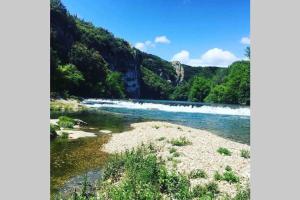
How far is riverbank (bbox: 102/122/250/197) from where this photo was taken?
7.34 meters

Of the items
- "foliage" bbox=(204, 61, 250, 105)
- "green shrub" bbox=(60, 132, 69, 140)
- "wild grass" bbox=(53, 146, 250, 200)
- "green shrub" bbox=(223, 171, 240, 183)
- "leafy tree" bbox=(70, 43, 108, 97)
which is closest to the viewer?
"wild grass" bbox=(53, 146, 250, 200)

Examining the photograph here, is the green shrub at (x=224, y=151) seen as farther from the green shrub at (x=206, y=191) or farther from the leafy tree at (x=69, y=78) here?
the leafy tree at (x=69, y=78)

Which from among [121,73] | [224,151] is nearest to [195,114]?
[121,73]

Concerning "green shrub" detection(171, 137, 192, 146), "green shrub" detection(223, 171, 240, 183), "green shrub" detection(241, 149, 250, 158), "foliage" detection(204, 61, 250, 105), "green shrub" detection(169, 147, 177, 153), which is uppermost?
"foliage" detection(204, 61, 250, 105)

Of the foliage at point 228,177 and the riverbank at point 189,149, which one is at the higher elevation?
the riverbank at point 189,149

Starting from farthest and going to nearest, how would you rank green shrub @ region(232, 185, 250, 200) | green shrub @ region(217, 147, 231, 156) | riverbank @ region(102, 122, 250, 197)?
green shrub @ region(217, 147, 231, 156) < riverbank @ region(102, 122, 250, 197) < green shrub @ region(232, 185, 250, 200)

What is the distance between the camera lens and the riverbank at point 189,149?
734 centimetres

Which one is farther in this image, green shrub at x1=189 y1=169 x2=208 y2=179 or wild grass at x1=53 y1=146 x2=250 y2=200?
green shrub at x1=189 y1=169 x2=208 y2=179

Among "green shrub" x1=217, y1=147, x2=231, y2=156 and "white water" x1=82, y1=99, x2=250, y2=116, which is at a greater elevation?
"white water" x1=82, y1=99, x2=250, y2=116

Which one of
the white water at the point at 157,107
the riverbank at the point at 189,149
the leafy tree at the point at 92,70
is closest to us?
the riverbank at the point at 189,149

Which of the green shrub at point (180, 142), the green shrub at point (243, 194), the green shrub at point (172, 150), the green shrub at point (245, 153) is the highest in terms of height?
the green shrub at point (180, 142)

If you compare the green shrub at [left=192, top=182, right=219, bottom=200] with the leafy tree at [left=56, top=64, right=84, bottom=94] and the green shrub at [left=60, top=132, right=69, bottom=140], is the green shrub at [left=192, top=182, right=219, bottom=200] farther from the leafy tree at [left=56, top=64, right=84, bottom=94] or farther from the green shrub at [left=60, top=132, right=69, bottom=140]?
the leafy tree at [left=56, top=64, right=84, bottom=94]

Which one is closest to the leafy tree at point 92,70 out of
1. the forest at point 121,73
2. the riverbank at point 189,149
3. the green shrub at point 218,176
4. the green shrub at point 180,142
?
the forest at point 121,73

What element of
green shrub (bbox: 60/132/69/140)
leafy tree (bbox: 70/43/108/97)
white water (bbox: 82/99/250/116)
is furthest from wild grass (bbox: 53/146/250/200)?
white water (bbox: 82/99/250/116)
